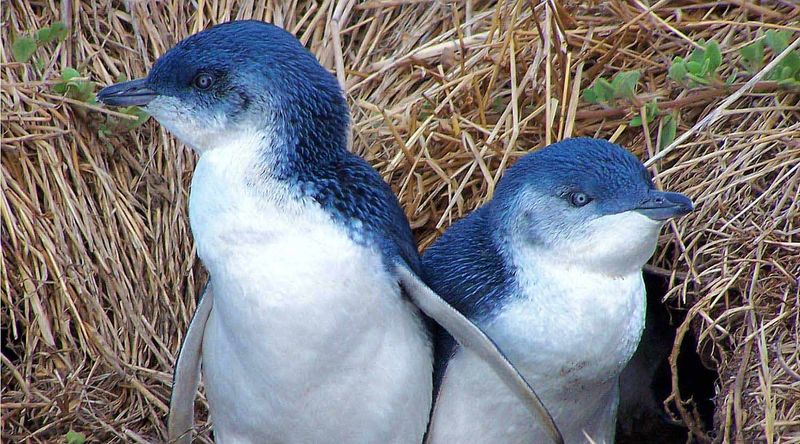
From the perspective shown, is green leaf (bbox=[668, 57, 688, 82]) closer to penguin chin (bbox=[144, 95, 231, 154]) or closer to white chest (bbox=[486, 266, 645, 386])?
white chest (bbox=[486, 266, 645, 386])

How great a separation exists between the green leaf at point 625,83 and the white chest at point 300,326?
99cm

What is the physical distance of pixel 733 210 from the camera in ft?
9.76

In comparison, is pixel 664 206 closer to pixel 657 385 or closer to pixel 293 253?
pixel 293 253

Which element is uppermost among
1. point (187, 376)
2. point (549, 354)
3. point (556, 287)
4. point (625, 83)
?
point (625, 83)

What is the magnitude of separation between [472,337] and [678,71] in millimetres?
1065

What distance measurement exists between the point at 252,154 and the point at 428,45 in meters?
1.31

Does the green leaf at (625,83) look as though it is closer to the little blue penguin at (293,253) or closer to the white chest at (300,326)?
the little blue penguin at (293,253)

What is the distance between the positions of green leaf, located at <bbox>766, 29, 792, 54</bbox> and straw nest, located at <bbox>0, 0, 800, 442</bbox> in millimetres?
78

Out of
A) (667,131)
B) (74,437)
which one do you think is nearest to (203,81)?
(74,437)

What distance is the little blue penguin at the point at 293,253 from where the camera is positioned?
2367mm

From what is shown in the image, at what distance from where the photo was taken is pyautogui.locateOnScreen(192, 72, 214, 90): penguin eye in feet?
8.02

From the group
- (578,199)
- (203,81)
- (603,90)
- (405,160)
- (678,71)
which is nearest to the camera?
(203,81)

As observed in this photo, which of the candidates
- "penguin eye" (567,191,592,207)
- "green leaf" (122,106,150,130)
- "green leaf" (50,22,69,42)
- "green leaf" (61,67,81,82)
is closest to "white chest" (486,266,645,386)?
"penguin eye" (567,191,592,207)

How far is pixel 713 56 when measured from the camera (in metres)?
3.04
